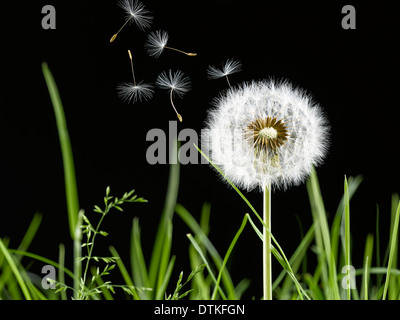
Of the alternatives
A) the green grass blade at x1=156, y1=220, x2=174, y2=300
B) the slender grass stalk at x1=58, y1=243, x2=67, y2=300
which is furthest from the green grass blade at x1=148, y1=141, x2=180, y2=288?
the slender grass stalk at x1=58, y1=243, x2=67, y2=300

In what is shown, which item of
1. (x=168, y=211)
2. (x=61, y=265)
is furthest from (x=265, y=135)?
(x=61, y=265)

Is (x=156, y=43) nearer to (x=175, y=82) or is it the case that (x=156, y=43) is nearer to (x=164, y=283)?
(x=175, y=82)

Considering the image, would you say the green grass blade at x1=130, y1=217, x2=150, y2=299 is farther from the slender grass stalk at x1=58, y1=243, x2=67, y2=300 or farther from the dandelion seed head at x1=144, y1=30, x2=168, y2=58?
the dandelion seed head at x1=144, y1=30, x2=168, y2=58

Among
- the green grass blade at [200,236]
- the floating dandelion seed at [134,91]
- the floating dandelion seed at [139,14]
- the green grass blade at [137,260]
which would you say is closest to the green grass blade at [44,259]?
the green grass blade at [137,260]

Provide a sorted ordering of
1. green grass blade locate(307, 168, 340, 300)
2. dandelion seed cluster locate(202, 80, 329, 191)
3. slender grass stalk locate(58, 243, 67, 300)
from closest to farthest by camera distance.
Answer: dandelion seed cluster locate(202, 80, 329, 191) → green grass blade locate(307, 168, 340, 300) → slender grass stalk locate(58, 243, 67, 300)
